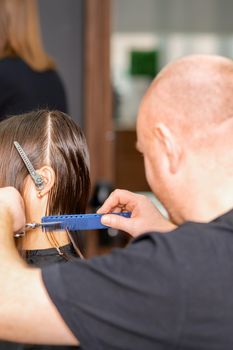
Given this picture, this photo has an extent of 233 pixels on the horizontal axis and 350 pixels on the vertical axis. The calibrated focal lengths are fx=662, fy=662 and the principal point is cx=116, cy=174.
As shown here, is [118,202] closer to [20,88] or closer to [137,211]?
[137,211]

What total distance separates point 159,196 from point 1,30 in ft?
3.87

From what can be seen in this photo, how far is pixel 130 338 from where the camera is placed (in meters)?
0.89

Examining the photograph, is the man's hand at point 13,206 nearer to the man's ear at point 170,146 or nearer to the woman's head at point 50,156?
the woman's head at point 50,156

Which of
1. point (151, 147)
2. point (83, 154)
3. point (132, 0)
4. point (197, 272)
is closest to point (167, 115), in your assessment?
point (151, 147)

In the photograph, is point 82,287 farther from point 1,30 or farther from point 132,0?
point 132,0

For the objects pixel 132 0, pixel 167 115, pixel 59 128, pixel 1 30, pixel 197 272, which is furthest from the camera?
pixel 132 0

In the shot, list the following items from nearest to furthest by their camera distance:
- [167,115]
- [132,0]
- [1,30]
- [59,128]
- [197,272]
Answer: [197,272]
[167,115]
[59,128]
[1,30]
[132,0]

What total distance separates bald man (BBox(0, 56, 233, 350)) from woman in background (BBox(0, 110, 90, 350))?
31 cm

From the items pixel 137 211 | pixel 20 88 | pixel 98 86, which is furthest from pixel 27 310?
pixel 98 86

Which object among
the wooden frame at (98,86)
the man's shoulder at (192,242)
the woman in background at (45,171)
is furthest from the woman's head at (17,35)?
the wooden frame at (98,86)

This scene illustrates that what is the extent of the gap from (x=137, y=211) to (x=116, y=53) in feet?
16.5

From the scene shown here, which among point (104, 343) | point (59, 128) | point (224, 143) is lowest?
point (104, 343)

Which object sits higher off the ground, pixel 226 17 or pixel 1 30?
pixel 1 30

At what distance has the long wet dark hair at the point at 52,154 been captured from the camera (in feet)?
4.45
